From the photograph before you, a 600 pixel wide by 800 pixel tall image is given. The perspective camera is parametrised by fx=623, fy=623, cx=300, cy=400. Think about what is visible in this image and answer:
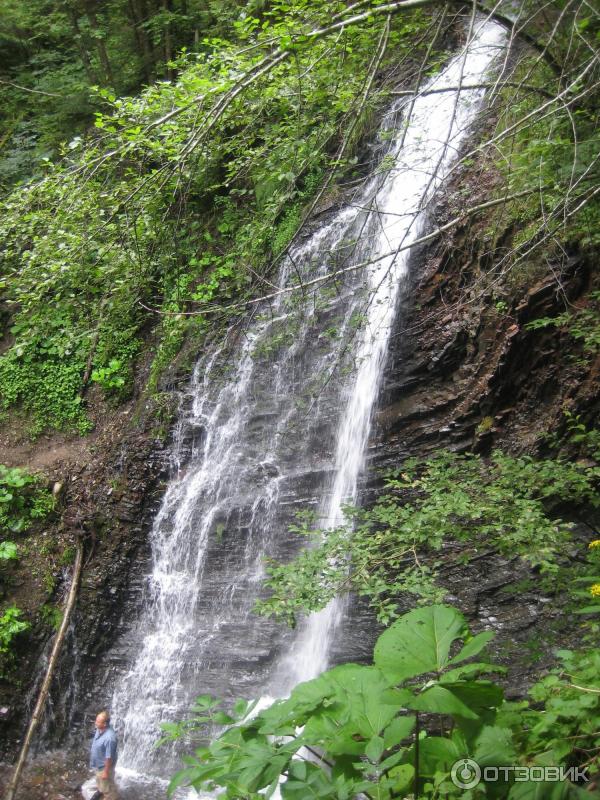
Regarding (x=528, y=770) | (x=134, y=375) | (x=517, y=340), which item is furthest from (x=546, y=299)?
(x=134, y=375)

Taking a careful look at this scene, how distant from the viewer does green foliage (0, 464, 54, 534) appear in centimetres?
941

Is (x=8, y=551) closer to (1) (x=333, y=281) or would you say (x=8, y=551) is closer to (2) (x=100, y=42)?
(1) (x=333, y=281)

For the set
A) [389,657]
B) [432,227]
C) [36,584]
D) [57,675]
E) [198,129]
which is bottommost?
[389,657]

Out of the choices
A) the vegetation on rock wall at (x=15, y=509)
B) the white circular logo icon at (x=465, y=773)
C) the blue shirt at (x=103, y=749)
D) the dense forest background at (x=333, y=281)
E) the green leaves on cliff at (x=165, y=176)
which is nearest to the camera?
the white circular logo icon at (x=465, y=773)

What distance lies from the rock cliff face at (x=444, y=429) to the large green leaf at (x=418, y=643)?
7.21ft

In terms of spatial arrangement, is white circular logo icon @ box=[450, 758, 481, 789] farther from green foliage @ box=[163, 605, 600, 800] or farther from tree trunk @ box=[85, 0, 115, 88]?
tree trunk @ box=[85, 0, 115, 88]

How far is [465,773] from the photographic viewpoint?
156cm

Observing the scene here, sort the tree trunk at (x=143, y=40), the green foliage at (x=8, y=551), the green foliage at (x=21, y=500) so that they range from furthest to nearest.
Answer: the tree trunk at (x=143, y=40)
the green foliage at (x=21, y=500)
the green foliage at (x=8, y=551)

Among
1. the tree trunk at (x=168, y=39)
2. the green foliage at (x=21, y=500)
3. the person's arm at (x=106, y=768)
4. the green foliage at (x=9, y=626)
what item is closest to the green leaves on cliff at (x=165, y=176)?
the person's arm at (x=106, y=768)

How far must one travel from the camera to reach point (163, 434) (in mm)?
9180

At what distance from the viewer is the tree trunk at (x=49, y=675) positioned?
23.3ft

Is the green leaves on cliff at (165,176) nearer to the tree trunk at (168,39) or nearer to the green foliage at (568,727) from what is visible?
the green foliage at (568,727)

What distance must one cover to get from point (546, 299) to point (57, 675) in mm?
7658

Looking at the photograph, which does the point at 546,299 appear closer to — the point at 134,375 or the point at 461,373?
the point at 461,373
